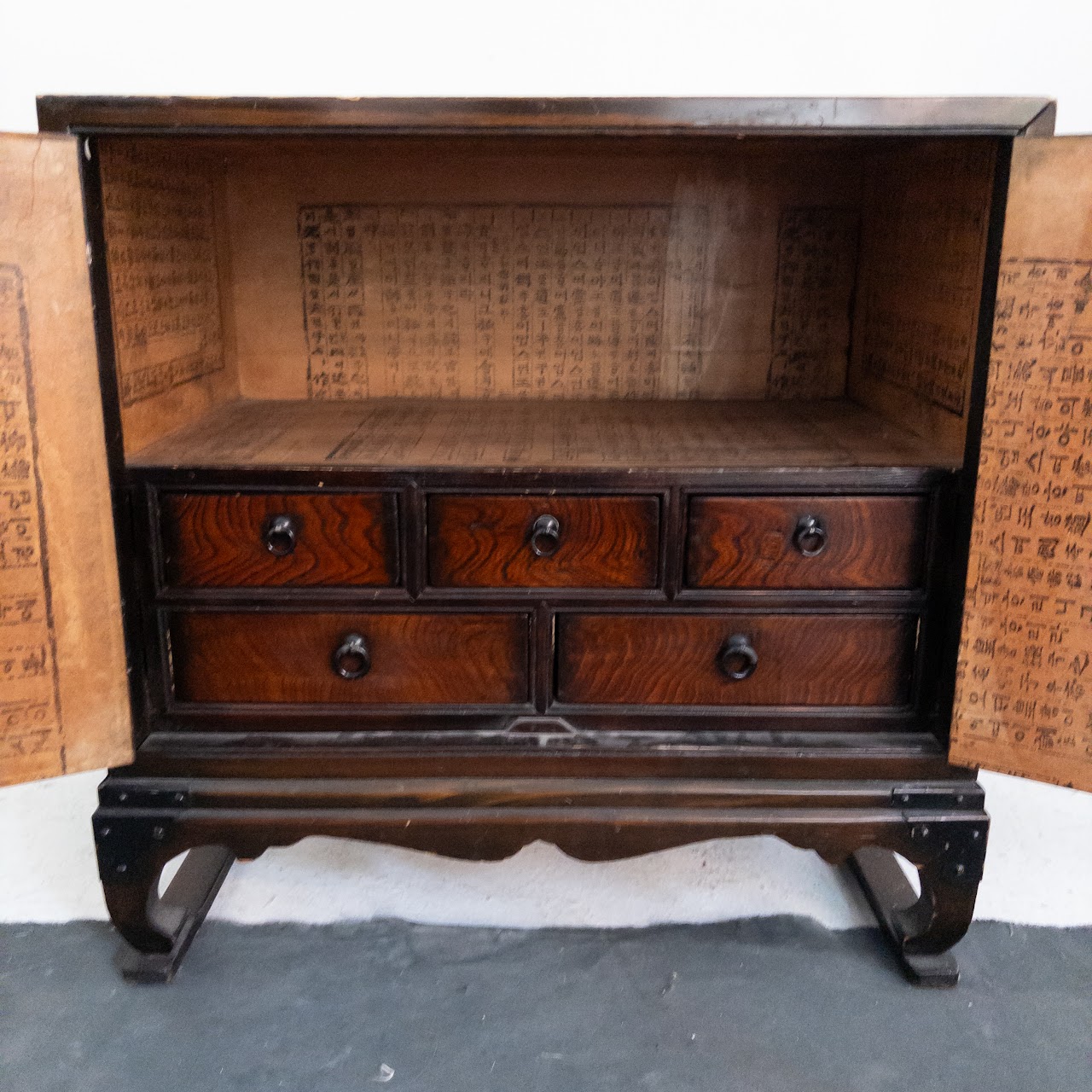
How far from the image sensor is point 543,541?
1254mm

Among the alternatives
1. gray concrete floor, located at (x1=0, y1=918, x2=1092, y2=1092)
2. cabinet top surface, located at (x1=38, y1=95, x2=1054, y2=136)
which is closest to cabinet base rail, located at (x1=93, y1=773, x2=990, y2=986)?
gray concrete floor, located at (x1=0, y1=918, x2=1092, y2=1092)

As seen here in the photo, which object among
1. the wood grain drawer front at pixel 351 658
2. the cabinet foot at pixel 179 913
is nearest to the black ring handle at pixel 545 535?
the wood grain drawer front at pixel 351 658

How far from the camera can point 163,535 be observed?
→ 126 cm

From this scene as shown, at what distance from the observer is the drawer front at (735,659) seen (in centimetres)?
130

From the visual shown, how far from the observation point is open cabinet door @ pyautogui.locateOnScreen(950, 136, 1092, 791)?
1096mm

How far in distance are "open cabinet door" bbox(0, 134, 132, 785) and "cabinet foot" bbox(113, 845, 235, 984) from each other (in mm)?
348

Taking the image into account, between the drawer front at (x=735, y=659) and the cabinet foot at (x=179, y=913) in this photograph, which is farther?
the cabinet foot at (x=179, y=913)

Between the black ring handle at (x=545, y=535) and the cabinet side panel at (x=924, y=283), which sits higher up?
the cabinet side panel at (x=924, y=283)

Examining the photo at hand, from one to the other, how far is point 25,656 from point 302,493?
0.38m

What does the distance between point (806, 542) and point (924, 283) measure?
429 millimetres

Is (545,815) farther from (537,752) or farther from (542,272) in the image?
(542,272)

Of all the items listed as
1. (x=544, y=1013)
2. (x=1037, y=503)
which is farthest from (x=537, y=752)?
(x=1037, y=503)
